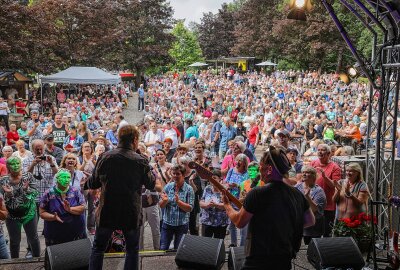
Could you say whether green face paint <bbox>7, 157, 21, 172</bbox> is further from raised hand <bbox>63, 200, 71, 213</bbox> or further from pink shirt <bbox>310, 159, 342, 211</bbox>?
pink shirt <bbox>310, 159, 342, 211</bbox>

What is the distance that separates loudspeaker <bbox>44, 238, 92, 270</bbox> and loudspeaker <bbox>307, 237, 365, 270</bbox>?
241cm

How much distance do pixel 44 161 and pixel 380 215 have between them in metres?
4.89

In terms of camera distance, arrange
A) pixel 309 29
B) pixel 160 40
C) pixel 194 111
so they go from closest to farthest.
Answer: pixel 194 111 → pixel 309 29 → pixel 160 40

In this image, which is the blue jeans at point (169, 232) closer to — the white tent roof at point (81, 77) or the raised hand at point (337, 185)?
the raised hand at point (337, 185)

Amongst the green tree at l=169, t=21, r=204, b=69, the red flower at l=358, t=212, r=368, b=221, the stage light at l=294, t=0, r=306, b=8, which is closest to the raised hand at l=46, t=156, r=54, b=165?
the red flower at l=358, t=212, r=368, b=221

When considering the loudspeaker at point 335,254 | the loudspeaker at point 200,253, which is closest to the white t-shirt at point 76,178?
the loudspeaker at point 200,253

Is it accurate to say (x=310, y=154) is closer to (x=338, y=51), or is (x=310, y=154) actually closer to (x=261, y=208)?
(x=261, y=208)

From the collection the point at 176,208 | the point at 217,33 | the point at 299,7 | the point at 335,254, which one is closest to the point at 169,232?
the point at 176,208

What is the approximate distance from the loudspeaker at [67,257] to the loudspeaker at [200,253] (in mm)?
965

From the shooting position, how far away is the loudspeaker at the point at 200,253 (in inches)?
185

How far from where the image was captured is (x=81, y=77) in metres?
19.1

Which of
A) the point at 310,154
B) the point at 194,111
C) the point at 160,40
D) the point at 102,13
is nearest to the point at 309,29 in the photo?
the point at 160,40

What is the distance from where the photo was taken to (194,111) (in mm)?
18859

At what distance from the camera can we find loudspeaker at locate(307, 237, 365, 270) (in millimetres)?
4723
